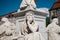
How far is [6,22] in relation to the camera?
11047 mm

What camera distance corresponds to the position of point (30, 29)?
29.9 ft

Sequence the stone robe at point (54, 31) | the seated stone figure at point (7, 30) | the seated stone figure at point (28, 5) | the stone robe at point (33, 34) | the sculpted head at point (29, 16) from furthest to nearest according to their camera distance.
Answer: the seated stone figure at point (7, 30), the seated stone figure at point (28, 5), the stone robe at point (54, 31), the sculpted head at point (29, 16), the stone robe at point (33, 34)

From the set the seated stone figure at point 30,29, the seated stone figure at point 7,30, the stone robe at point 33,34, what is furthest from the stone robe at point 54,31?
the seated stone figure at point 7,30

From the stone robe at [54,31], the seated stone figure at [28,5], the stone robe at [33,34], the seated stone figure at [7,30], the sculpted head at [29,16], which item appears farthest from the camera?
the seated stone figure at [7,30]

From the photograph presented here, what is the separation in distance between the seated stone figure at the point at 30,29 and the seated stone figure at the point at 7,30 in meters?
1.34

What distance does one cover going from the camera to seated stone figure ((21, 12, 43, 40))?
8938mm

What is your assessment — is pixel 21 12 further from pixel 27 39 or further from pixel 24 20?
pixel 27 39

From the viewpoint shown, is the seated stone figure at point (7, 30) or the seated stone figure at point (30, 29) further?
the seated stone figure at point (7, 30)

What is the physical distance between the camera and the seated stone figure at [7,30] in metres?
10.6

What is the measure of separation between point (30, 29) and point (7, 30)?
2.00 m

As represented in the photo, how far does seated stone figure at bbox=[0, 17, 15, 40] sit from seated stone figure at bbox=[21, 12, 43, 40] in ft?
4.40

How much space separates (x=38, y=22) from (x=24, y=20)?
0.54 metres

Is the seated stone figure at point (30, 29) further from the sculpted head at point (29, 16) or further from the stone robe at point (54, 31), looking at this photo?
the stone robe at point (54, 31)

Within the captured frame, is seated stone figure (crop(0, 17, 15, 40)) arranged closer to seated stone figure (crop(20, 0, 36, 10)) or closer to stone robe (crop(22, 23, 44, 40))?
seated stone figure (crop(20, 0, 36, 10))
